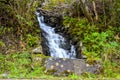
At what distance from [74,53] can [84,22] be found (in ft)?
4.83

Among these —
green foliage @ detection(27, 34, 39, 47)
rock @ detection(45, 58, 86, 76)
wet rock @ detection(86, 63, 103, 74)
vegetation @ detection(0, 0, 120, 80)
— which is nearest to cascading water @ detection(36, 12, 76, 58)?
vegetation @ detection(0, 0, 120, 80)

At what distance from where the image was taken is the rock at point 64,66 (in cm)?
755

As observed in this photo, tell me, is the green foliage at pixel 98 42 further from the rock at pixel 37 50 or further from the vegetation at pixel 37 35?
the rock at pixel 37 50

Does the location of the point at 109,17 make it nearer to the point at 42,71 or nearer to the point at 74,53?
the point at 74,53

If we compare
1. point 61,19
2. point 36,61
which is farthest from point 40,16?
point 36,61

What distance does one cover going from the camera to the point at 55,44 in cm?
983

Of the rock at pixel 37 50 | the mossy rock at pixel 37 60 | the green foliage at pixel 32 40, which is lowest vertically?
the mossy rock at pixel 37 60

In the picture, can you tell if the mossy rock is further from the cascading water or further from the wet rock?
the wet rock

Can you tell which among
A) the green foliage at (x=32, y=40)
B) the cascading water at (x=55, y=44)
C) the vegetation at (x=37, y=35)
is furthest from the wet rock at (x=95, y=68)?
the green foliage at (x=32, y=40)

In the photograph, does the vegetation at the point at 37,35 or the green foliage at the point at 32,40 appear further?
the green foliage at the point at 32,40

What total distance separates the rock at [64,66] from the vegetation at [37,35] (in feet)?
0.84

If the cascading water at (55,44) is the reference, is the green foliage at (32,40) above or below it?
above

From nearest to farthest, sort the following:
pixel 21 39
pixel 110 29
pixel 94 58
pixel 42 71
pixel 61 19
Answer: pixel 42 71 → pixel 94 58 → pixel 21 39 → pixel 110 29 → pixel 61 19

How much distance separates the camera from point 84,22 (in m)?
10.2
